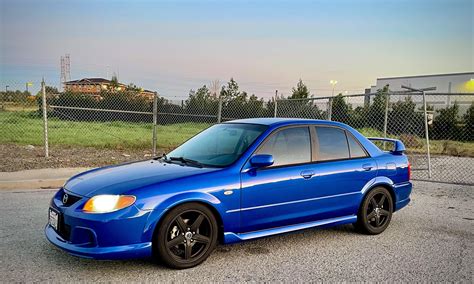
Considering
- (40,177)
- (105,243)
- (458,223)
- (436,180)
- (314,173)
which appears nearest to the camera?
(105,243)

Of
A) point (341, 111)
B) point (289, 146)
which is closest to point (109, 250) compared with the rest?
point (289, 146)

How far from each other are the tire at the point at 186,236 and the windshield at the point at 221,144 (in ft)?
2.10

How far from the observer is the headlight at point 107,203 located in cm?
388

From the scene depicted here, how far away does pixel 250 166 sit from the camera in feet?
15.0

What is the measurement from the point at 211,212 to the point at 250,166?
67 cm

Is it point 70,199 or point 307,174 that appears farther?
point 307,174

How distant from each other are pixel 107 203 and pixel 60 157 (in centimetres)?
818

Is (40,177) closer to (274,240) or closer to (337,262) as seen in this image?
(274,240)

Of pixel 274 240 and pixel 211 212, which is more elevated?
pixel 211 212

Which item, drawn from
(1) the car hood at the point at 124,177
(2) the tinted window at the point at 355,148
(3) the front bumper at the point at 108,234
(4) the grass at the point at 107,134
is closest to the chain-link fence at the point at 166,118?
(4) the grass at the point at 107,134

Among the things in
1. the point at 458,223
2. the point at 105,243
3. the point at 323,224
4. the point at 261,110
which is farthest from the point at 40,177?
the point at 261,110

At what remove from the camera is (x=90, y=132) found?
1592 centimetres

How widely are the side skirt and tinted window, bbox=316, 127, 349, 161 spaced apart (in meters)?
0.76

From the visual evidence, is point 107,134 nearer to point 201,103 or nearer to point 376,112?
point 201,103
